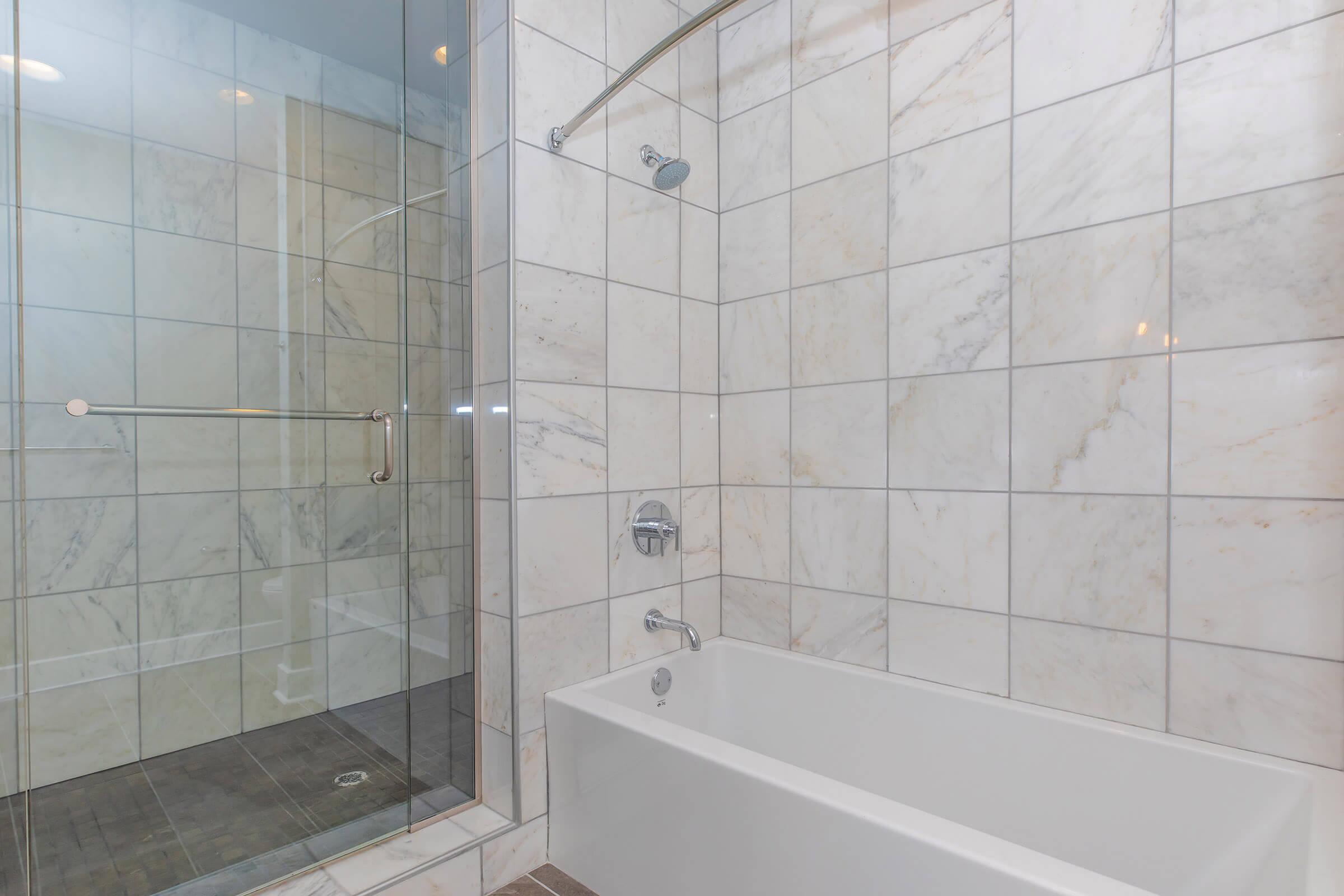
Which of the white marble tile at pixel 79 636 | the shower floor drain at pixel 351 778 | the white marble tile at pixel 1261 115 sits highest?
the white marble tile at pixel 1261 115

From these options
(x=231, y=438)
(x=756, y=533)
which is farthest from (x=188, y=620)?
(x=756, y=533)

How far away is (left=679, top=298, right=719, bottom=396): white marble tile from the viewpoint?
214cm

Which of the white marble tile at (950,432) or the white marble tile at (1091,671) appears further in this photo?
the white marble tile at (950,432)

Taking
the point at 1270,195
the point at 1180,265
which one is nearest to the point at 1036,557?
A: the point at 1180,265

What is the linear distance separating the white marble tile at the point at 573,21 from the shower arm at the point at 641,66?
2.6 inches

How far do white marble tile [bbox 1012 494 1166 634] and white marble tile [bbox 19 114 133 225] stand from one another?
1.96 metres

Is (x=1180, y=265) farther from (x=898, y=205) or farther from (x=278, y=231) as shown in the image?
(x=278, y=231)

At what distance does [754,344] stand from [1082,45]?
106 centimetres

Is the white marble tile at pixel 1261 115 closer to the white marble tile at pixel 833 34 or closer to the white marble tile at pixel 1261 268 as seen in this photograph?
the white marble tile at pixel 1261 268

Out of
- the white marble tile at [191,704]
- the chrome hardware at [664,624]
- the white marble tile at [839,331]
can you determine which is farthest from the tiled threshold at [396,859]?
the white marble tile at [839,331]

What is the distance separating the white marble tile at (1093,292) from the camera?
1.44m

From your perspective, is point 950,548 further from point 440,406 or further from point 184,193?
point 184,193

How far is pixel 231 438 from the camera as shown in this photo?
1.43 metres

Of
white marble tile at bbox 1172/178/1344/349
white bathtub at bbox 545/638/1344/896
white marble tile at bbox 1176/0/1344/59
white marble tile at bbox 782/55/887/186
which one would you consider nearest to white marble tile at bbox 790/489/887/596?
white bathtub at bbox 545/638/1344/896
